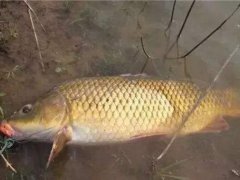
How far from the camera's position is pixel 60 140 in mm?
3191

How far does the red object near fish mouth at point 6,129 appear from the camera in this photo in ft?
10.4

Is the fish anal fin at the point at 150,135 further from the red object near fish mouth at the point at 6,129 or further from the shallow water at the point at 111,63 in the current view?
the red object near fish mouth at the point at 6,129

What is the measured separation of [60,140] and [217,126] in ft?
3.94

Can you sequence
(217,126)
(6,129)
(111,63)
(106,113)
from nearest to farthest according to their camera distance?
1. (6,129)
2. (106,113)
3. (217,126)
4. (111,63)

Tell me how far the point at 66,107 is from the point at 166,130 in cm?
72

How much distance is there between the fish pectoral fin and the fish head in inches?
1.9

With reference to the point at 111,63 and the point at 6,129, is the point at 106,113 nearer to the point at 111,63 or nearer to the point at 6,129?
the point at 6,129

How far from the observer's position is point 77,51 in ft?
14.0

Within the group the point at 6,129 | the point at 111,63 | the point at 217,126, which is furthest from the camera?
the point at 111,63

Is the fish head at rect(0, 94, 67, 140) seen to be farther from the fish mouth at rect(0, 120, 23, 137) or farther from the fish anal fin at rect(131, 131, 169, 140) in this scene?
the fish anal fin at rect(131, 131, 169, 140)

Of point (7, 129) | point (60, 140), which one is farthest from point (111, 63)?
point (7, 129)

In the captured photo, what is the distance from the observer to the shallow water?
3350 mm

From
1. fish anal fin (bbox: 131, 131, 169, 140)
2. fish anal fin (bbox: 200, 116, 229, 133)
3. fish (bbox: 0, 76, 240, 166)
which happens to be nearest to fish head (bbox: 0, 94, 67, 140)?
fish (bbox: 0, 76, 240, 166)

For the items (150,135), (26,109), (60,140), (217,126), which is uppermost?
(26,109)
